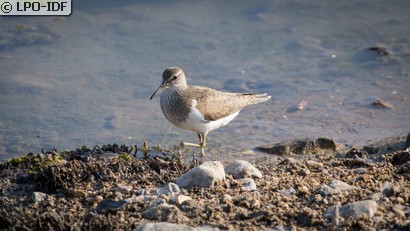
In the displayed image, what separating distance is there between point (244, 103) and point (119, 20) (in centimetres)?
482

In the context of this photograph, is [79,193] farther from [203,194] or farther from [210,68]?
[210,68]

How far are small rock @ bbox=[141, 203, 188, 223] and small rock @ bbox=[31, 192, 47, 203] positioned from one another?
1.15 m

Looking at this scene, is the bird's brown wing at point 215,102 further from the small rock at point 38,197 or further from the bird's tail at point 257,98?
the small rock at point 38,197

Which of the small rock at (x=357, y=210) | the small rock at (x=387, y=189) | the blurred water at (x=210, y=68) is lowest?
the blurred water at (x=210, y=68)

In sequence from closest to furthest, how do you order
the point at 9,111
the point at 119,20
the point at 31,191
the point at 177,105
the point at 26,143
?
the point at 31,191, the point at 177,105, the point at 26,143, the point at 9,111, the point at 119,20

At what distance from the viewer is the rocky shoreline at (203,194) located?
5.36m

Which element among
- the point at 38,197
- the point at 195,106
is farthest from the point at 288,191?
the point at 195,106

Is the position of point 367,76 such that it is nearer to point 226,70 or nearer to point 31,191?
point 226,70

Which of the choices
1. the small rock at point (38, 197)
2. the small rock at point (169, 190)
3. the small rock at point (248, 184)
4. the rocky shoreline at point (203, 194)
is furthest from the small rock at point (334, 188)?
the small rock at point (38, 197)

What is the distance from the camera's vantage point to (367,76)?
439 inches

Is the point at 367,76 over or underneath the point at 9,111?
over

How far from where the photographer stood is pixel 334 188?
19.7 feet

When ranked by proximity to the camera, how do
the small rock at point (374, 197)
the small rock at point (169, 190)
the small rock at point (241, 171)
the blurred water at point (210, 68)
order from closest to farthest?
the small rock at point (374, 197)
the small rock at point (169, 190)
the small rock at point (241, 171)
the blurred water at point (210, 68)

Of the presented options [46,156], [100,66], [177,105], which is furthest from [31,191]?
[100,66]
